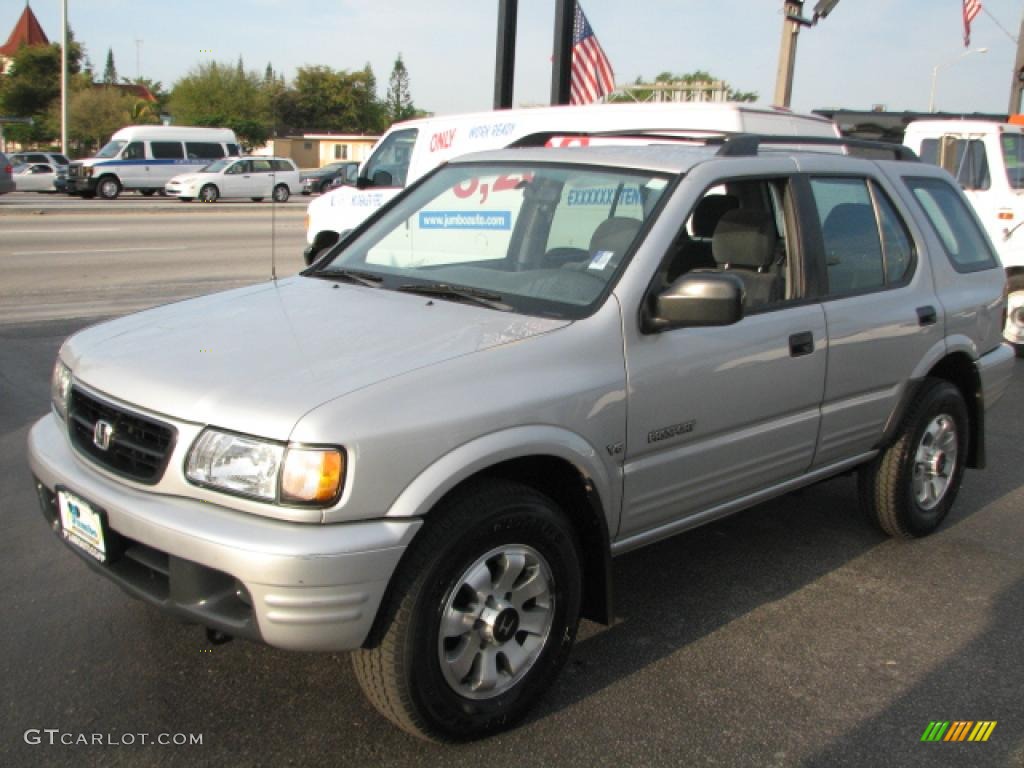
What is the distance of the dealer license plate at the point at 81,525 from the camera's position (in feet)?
9.83

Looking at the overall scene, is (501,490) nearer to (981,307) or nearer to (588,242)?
(588,242)

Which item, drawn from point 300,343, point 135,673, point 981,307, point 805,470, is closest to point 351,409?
point 300,343

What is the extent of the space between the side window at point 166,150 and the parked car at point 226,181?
0.89 m

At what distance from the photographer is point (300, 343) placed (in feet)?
10.4

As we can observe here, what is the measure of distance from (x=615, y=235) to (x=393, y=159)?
27.5ft

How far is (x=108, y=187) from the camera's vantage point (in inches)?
1313

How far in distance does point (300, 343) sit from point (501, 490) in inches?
31.0

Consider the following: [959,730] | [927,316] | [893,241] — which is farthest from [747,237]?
[959,730]

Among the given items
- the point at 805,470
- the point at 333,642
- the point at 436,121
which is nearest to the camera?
the point at 333,642

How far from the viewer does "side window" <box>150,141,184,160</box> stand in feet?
113

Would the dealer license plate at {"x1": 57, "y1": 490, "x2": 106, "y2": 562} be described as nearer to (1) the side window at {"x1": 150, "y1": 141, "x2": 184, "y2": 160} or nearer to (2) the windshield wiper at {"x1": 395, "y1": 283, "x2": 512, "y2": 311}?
(2) the windshield wiper at {"x1": 395, "y1": 283, "x2": 512, "y2": 311}

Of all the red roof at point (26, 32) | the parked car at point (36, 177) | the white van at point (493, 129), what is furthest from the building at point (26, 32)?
the white van at point (493, 129)

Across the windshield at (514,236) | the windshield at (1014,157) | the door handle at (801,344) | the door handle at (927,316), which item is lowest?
the door handle at (801,344)

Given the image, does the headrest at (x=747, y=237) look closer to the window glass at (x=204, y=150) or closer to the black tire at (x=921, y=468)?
the black tire at (x=921, y=468)
